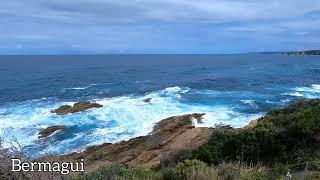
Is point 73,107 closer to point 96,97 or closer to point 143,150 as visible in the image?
point 96,97

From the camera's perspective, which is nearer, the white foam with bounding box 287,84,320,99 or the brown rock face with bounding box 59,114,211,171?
the brown rock face with bounding box 59,114,211,171

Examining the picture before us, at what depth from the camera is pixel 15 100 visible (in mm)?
44531

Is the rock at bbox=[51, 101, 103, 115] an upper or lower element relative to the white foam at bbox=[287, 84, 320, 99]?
lower

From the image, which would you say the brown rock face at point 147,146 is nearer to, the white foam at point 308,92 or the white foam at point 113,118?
the white foam at point 113,118

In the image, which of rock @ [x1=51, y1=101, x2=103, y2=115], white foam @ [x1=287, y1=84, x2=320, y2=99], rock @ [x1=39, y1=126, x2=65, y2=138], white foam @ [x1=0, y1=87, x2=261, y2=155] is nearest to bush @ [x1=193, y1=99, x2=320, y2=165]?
white foam @ [x1=0, y1=87, x2=261, y2=155]

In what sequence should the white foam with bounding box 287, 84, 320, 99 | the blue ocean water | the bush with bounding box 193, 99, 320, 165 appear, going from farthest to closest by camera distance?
the white foam with bounding box 287, 84, 320, 99, the blue ocean water, the bush with bounding box 193, 99, 320, 165

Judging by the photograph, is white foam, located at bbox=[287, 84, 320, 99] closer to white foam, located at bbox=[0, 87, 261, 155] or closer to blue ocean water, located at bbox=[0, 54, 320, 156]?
blue ocean water, located at bbox=[0, 54, 320, 156]

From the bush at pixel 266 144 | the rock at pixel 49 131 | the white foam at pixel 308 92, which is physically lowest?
the rock at pixel 49 131

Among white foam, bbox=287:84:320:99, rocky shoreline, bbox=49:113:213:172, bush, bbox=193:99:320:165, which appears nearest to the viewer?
bush, bbox=193:99:320:165

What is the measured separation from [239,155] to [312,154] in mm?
2111

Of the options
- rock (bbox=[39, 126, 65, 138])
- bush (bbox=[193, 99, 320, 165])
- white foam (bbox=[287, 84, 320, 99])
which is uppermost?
bush (bbox=[193, 99, 320, 165])

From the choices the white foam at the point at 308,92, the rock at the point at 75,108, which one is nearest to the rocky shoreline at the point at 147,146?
the rock at the point at 75,108

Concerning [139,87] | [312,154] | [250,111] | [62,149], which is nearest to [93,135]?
[62,149]

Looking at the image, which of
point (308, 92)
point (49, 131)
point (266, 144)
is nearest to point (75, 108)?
point (49, 131)
